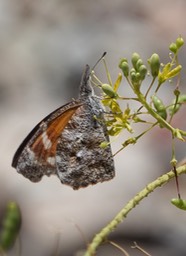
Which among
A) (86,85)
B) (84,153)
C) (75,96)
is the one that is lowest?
(84,153)

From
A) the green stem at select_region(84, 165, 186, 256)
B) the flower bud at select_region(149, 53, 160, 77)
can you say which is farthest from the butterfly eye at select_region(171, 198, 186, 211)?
the flower bud at select_region(149, 53, 160, 77)

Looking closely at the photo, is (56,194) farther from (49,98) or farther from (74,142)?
(74,142)

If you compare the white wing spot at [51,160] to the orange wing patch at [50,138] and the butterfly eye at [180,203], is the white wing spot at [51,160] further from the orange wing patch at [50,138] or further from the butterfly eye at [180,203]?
the butterfly eye at [180,203]

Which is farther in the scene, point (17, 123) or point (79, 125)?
point (17, 123)

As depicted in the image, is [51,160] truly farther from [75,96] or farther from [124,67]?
[75,96]

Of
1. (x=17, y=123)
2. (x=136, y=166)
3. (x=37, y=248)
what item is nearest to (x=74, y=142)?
(x=37, y=248)

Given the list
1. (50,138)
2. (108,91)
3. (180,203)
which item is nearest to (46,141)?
(50,138)

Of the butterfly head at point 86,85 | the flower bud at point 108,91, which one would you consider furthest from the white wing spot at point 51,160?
the flower bud at point 108,91

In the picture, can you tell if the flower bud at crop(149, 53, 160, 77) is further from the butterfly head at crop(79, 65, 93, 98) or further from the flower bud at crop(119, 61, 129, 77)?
the butterfly head at crop(79, 65, 93, 98)
